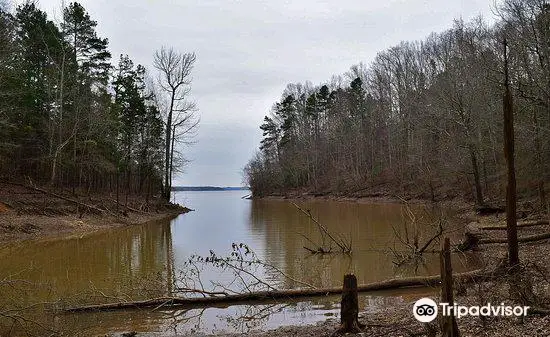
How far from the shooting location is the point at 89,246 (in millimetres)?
20672

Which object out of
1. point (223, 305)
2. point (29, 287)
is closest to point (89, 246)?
point (29, 287)

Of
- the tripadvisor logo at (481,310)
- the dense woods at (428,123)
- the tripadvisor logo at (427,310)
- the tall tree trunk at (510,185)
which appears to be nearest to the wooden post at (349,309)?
the tripadvisor logo at (481,310)

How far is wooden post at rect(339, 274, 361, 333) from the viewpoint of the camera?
24.1ft

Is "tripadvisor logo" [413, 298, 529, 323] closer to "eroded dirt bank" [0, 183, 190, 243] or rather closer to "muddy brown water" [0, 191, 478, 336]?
"muddy brown water" [0, 191, 478, 336]

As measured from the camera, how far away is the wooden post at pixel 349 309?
734 cm

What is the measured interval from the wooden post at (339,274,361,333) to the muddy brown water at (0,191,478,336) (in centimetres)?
184

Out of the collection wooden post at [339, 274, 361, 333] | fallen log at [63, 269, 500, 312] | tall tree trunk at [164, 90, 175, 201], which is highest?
tall tree trunk at [164, 90, 175, 201]

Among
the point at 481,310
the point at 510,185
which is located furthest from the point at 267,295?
the point at 510,185

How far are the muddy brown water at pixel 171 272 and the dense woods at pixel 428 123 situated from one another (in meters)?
6.62

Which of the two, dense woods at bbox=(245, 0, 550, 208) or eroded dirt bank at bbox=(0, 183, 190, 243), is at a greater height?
dense woods at bbox=(245, 0, 550, 208)

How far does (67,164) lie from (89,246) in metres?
15.3

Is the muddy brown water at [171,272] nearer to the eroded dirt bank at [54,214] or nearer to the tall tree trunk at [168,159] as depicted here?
the eroded dirt bank at [54,214]

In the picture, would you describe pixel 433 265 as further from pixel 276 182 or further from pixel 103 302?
pixel 276 182

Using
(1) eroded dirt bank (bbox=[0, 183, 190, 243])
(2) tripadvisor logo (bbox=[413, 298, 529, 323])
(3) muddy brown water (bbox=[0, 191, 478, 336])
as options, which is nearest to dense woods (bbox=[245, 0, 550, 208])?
(3) muddy brown water (bbox=[0, 191, 478, 336])
